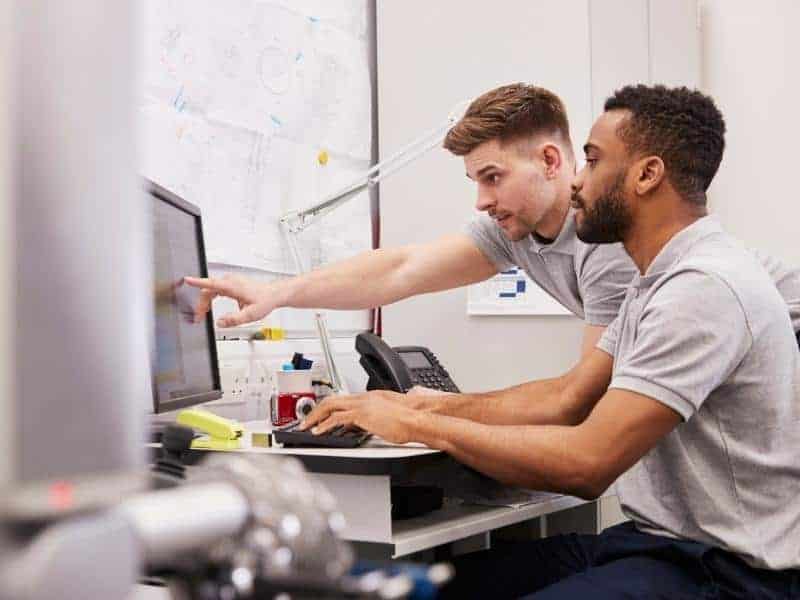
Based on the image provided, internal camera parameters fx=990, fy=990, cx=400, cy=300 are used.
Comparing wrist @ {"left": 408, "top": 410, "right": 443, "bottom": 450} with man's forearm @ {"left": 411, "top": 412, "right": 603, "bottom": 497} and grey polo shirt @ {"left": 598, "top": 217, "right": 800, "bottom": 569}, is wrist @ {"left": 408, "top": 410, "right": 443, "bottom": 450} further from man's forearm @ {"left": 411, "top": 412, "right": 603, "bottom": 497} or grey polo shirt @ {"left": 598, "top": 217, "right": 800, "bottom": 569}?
grey polo shirt @ {"left": 598, "top": 217, "right": 800, "bottom": 569}

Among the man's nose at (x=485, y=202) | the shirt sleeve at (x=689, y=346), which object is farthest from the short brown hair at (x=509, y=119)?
the shirt sleeve at (x=689, y=346)

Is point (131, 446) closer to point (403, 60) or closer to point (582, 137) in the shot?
point (582, 137)

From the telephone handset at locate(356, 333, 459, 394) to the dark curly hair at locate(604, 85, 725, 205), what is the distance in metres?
0.69

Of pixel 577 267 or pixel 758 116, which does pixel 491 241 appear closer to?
pixel 577 267

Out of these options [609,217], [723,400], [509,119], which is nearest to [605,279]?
[609,217]

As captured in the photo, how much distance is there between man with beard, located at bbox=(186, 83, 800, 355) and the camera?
1.93 m

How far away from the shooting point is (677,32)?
2445 mm

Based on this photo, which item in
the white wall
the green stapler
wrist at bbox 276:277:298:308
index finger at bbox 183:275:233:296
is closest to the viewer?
the green stapler

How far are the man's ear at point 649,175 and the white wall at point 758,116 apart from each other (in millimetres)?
921

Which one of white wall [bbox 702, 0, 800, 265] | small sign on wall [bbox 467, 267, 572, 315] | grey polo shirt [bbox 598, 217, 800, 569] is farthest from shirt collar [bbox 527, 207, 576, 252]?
white wall [bbox 702, 0, 800, 265]

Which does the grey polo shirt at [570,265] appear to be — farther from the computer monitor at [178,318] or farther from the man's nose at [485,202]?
the computer monitor at [178,318]

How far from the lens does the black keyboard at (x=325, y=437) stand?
1576 millimetres

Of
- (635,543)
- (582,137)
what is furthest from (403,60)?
(635,543)

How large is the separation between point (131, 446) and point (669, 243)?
1.30m
